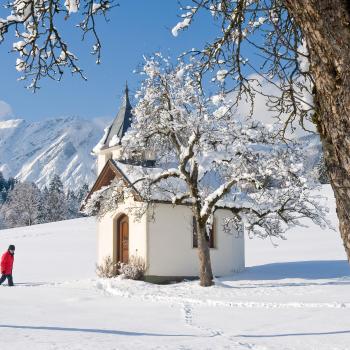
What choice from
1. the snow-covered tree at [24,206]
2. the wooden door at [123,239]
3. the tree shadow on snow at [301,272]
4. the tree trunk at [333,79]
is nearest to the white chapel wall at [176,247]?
the tree shadow on snow at [301,272]

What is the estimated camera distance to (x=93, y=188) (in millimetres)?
25531

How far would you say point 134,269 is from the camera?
21750 mm

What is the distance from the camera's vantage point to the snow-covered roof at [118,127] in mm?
28688

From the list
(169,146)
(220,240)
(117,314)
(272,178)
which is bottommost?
(117,314)

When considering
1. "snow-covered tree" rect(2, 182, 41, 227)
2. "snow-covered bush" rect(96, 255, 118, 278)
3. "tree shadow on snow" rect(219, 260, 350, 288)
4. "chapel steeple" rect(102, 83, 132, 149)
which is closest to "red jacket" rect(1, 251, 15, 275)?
"snow-covered bush" rect(96, 255, 118, 278)

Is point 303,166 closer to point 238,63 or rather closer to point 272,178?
point 272,178

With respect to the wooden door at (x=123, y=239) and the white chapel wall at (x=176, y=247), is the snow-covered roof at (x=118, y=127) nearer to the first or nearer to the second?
the wooden door at (x=123, y=239)

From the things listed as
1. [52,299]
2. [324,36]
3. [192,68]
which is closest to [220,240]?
[52,299]

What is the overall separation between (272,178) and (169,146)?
413cm

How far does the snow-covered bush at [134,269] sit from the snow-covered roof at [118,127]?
8.06 metres

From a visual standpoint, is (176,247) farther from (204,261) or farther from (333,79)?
(333,79)

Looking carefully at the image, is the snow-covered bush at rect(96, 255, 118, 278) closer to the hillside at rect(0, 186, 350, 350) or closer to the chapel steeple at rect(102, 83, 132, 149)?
the hillside at rect(0, 186, 350, 350)

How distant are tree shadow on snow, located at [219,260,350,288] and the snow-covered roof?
32.4 feet

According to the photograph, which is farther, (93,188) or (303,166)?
(93,188)
